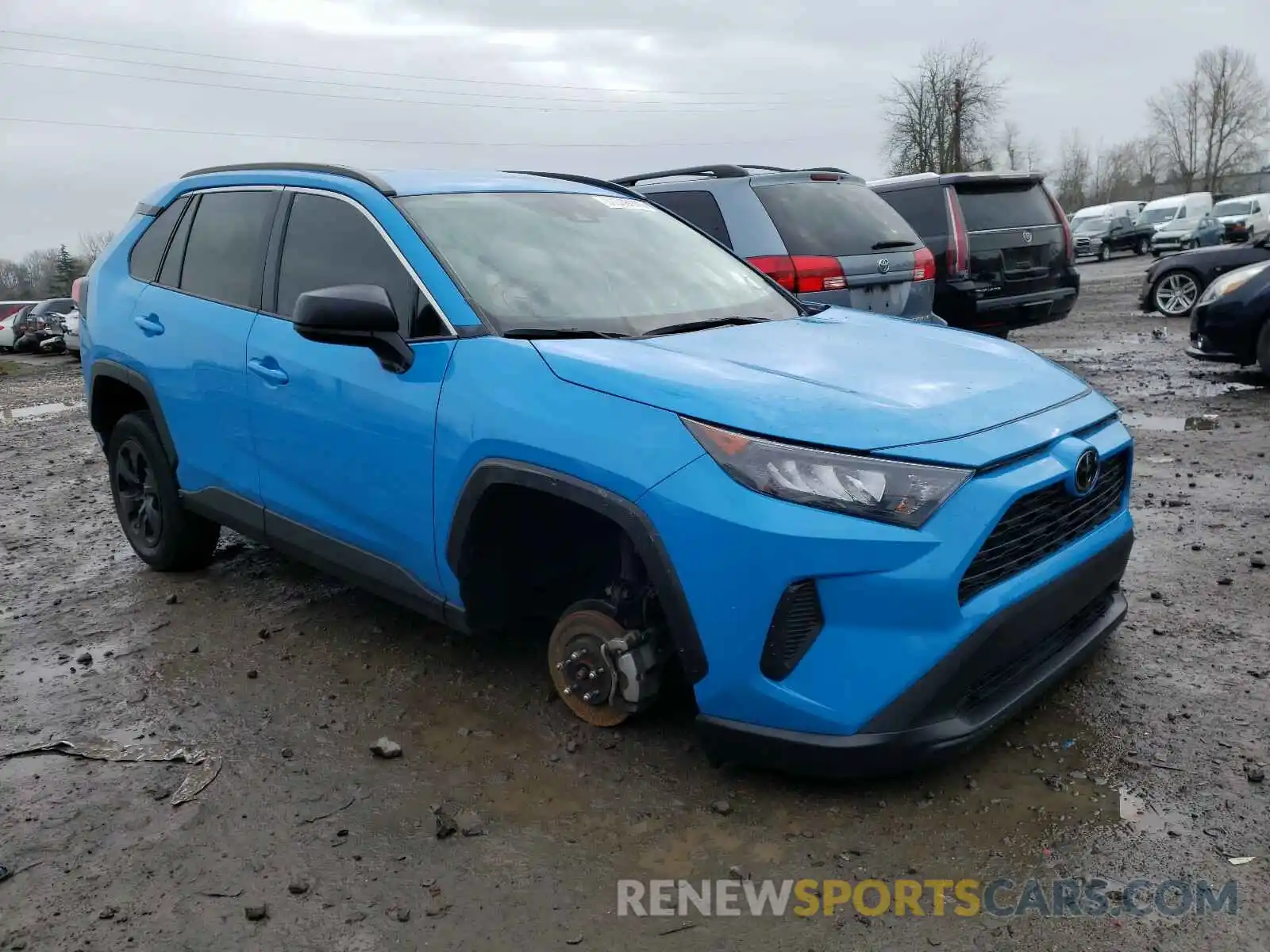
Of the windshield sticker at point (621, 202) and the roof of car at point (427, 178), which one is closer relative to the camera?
the roof of car at point (427, 178)

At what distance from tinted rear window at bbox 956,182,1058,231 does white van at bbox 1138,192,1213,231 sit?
2849 centimetres

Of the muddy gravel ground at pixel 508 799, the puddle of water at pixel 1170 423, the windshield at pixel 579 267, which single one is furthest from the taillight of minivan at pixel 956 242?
the windshield at pixel 579 267

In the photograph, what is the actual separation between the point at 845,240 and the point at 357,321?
469cm

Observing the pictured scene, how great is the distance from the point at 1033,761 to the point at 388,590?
6.82 ft

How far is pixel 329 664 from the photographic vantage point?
3.96 metres

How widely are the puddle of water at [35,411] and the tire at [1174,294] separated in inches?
544

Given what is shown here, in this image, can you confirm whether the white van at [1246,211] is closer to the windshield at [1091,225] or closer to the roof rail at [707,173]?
the windshield at [1091,225]

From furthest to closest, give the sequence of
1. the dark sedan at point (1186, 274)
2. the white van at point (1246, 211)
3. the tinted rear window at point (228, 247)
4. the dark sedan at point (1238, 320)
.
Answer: the white van at point (1246, 211) → the dark sedan at point (1186, 274) → the dark sedan at point (1238, 320) → the tinted rear window at point (228, 247)

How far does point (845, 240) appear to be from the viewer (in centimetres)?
714

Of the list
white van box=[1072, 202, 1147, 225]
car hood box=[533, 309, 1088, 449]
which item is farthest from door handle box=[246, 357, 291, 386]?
white van box=[1072, 202, 1147, 225]

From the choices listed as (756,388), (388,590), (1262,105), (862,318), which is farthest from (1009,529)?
(1262,105)

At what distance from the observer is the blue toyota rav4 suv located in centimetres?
256

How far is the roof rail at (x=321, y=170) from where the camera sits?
3.70m

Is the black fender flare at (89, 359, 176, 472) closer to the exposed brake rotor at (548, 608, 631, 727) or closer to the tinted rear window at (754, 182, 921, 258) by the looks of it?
the exposed brake rotor at (548, 608, 631, 727)
